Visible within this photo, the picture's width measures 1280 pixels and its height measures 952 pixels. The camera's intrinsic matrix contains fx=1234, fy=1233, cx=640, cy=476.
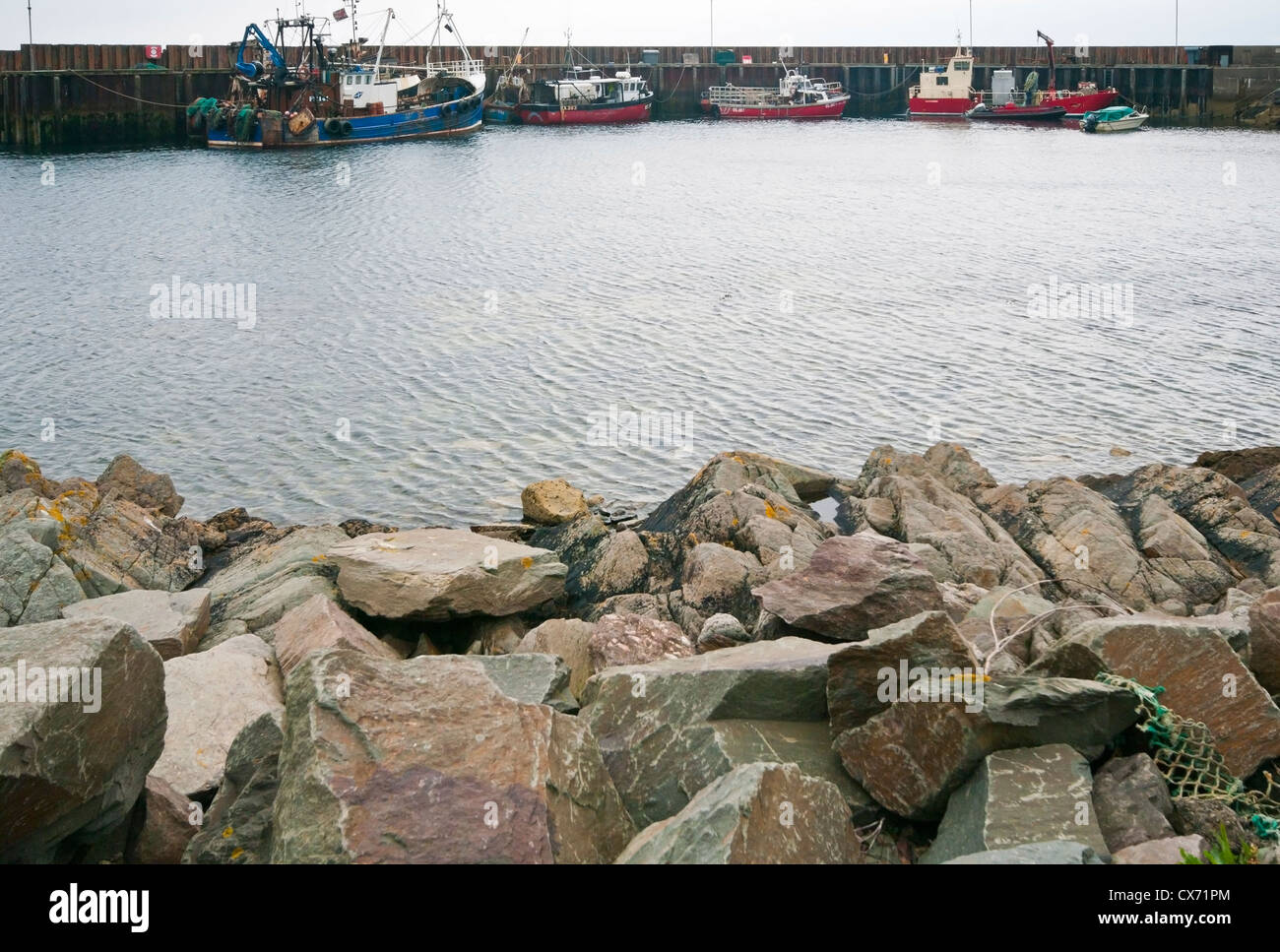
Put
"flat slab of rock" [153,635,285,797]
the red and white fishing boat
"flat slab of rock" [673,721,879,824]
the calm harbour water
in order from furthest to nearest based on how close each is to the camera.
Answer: the red and white fishing boat
the calm harbour water
"flat slab of rock" [153,635,285,797]
"flat slab of rock" [673,721,879,824]

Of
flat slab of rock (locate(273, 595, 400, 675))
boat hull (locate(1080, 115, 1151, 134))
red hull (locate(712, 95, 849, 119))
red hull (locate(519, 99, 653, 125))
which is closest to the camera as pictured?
flat slab of rock (locate(273, 595, 400, 675))

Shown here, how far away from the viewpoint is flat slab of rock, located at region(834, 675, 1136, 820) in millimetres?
6574

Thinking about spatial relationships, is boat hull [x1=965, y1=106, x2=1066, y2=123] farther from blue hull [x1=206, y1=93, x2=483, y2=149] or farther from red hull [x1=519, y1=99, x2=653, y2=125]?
blue hull [x1=206, y1=93, x2=483, y2=149]

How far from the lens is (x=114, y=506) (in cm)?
1633

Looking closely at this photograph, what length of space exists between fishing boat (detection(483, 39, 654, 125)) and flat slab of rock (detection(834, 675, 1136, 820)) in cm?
10347

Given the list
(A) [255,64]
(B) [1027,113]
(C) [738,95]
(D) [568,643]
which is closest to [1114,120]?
(B) [1027,113]

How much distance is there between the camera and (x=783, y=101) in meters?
115

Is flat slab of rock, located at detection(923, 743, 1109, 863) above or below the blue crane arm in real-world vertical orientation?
below

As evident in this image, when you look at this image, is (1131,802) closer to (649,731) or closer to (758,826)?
(758,826)

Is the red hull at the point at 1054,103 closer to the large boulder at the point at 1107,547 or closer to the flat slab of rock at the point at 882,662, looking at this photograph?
the large boulder at the point at 1107,547

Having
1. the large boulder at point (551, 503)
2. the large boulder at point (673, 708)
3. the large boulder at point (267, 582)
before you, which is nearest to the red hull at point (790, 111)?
the large boulder at point (551, 503)

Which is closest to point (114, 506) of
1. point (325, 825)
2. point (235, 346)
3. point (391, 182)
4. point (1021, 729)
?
point (325, 825)

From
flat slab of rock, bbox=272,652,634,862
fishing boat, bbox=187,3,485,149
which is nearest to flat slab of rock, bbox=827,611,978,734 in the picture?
flat slab of rock, bbox=272,652,634,862

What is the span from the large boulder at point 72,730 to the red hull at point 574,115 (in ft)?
337
